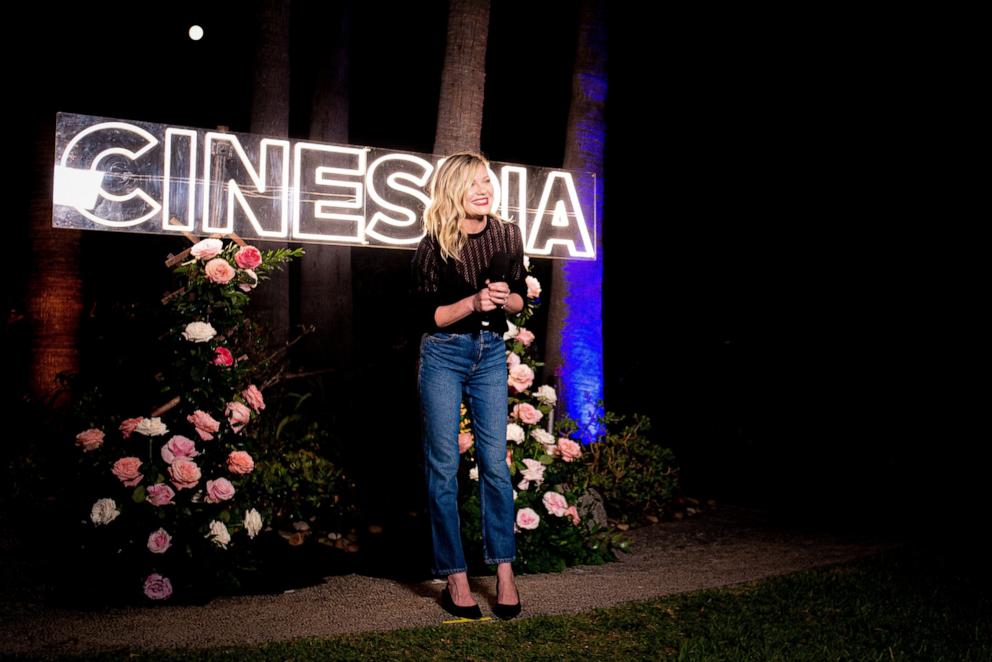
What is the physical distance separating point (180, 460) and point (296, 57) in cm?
1238

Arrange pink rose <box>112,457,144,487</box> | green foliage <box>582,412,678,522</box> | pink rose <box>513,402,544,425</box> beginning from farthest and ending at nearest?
1. green foliage <box>582,412,678,522</box>
2. pink rose <box>513,402,544,425</box>
3. pink rose <box>112,457,144,487</box>

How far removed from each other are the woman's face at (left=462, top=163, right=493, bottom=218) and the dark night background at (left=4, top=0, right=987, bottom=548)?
3.02 meters

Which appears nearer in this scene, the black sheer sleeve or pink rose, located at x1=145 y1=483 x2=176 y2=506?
the black sheer sleeve

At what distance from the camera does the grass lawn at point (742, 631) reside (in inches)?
154

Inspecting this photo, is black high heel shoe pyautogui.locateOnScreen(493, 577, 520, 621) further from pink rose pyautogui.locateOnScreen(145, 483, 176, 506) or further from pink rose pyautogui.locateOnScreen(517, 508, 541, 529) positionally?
pink rose pyautogui.locateOnScreen(145, 483, 176, 506)

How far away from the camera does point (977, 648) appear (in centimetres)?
401

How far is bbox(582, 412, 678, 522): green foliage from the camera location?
7.93 metres

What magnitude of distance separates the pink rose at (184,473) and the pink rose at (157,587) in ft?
1.62

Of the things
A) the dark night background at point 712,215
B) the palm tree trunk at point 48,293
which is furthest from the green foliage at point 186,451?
the palm tree trunk at point 48,293

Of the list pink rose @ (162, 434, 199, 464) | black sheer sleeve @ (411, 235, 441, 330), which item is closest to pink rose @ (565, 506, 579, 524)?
black sheer sleeve @ (411, 235, 441, 330)

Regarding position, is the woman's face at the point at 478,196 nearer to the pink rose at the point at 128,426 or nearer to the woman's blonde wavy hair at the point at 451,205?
the woman's blonde wavy hair at the point at 451,205

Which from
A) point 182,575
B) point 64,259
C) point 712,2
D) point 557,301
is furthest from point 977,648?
point 712,2

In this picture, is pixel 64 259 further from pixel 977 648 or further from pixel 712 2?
pixel 712 2

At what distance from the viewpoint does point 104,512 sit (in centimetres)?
489
